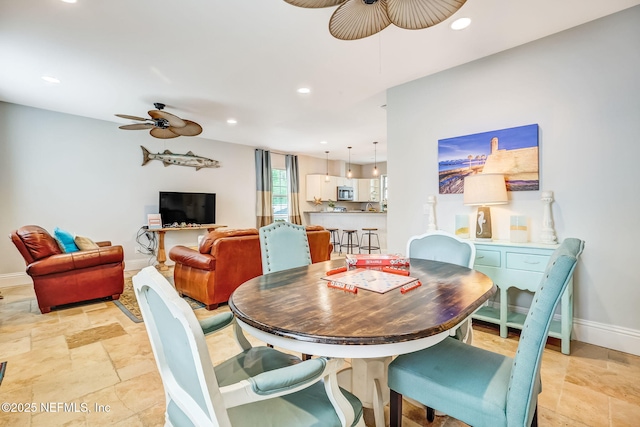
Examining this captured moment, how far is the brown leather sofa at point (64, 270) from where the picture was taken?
126 inches

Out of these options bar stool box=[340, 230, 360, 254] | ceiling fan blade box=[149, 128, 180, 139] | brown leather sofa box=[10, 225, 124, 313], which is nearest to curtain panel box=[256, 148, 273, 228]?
bar stool box=[340, 230, 360, 254]

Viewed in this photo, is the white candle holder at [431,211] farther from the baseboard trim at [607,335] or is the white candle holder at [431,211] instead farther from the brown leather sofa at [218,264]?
the brown leather sofa at [218,264]

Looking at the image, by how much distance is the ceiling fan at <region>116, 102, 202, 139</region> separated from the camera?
3582mm

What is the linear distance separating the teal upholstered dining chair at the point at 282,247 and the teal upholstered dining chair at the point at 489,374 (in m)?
1.09

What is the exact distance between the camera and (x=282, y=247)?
7.15 feet

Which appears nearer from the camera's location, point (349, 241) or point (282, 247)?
point (282, 247)

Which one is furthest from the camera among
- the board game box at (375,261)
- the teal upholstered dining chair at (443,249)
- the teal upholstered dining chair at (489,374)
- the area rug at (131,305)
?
the area rug at (131,305)

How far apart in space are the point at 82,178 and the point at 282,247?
461cm

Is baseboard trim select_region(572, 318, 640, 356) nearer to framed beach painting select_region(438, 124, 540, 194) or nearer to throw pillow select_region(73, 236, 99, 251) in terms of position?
framed beach painting select_region(438, 124, 540, 194)

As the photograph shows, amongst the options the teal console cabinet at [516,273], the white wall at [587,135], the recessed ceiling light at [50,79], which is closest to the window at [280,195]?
the recessed ceiling light at [50,79]

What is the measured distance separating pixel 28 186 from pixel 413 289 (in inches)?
227

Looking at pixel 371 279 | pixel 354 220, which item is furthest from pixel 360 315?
pixel 354 220

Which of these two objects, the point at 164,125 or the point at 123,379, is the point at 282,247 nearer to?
the point at 123,379

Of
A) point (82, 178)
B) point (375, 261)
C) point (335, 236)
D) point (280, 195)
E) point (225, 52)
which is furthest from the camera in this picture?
point (280, 195)
